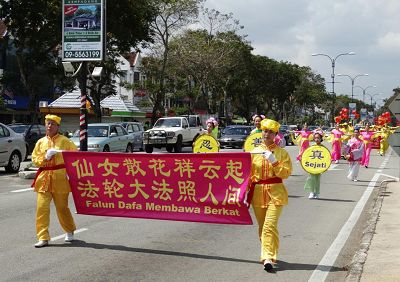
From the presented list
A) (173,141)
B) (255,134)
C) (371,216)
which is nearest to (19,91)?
(173,141)

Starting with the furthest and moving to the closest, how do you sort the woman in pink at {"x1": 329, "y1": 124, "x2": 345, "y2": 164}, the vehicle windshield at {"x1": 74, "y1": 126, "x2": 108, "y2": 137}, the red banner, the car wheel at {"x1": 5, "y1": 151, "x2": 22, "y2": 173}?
1. the vehicle windshield at {"x1": 74, "y1": 126, "x2": 108, "y2": 137}
2. the woman in pink at {"x1": 329, "y1": 124, "x2": 345, "y2": 164}
3. the car wheel at {"x1": 5, "y1": 151, "x2": 22, "y2": 173}
4. the red banner

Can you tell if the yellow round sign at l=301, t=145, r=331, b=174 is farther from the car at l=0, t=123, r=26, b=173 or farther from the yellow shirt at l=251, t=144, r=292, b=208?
the car at l=0, t=123, r=26, b=173

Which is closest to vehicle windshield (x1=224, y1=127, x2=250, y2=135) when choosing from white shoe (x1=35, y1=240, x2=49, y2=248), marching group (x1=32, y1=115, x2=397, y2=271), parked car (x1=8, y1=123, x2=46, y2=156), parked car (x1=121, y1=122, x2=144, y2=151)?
parked car (x1=121, y1=122, x2=144, y2=151)

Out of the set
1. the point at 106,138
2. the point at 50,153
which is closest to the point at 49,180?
the point at 50,153

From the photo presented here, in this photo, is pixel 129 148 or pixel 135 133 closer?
pixel 129 148

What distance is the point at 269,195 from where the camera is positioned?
613 cm

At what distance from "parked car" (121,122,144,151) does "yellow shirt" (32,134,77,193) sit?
18.0 metres

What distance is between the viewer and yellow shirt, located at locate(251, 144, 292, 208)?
6078mm

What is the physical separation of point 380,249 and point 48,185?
4.37 metres

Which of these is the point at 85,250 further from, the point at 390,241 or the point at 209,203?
the point at 390,241

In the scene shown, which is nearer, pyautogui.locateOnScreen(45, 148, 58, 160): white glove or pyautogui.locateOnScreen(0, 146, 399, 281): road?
pyautogui.locateOnScreen(0, 146, 399, 281): road

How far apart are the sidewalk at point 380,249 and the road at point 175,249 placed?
6.7 inches

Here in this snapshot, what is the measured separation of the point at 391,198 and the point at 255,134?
132 inches

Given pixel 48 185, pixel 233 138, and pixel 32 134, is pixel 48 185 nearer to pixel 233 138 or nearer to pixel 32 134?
pixel 32 134
